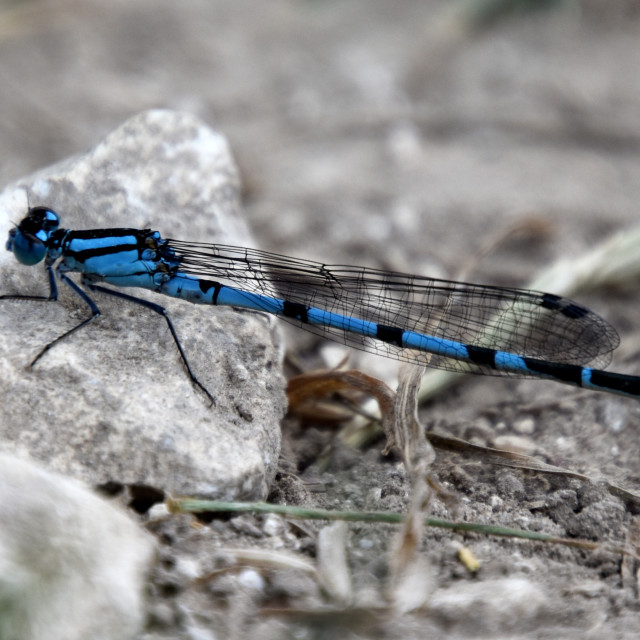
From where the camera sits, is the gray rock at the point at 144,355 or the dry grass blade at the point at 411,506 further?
the gray rock at the point at 144,355

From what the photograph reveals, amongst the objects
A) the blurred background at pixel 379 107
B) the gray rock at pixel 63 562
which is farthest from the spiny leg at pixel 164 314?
the blurred background at pixel 379 107

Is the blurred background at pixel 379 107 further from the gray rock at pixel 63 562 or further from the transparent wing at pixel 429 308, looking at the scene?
the gray rock at pixel 63 562

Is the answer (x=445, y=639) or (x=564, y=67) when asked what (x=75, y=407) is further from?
(x=564, y=67)

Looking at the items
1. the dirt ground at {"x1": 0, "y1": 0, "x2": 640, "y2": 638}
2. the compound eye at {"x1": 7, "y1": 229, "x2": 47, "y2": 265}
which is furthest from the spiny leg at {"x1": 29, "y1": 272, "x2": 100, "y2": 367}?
the dirt ground at {"x1": 0, "y1": 0, "x2": 640, "y2": 638}

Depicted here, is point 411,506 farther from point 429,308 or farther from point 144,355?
point 429,308

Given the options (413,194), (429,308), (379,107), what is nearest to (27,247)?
(429,308)

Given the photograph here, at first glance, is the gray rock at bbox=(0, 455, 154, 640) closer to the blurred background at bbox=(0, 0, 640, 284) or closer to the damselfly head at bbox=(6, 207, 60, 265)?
the damselfly head at bbox=(6, 207, 60, 265)
